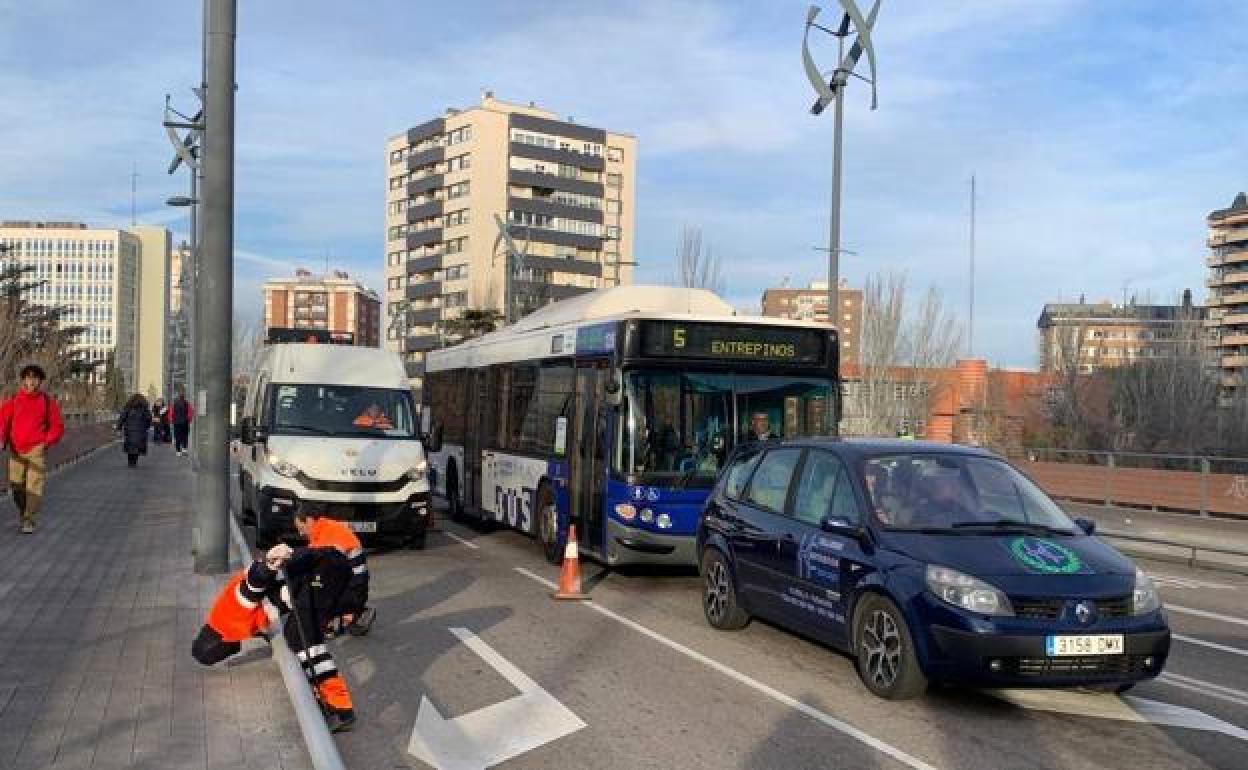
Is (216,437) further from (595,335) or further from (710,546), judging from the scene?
(710,546)

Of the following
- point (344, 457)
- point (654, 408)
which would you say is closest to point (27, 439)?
point (344, 457)

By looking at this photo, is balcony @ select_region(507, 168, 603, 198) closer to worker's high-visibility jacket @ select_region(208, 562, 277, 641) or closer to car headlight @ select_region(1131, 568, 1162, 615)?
worker's high-visibility jacket @ select_region(208, 562, 277, 641)

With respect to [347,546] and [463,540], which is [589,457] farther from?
[347,546]

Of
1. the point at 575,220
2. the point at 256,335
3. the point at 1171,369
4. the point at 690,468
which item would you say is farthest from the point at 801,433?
the point at 575,220

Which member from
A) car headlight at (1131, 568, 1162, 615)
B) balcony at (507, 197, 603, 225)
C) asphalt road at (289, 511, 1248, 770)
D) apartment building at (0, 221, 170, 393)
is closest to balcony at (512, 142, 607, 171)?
balcony at (507, 197, 603, 225)

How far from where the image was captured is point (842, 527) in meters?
7.95

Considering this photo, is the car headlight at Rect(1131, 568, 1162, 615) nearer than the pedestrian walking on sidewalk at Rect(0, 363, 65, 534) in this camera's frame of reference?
Yes

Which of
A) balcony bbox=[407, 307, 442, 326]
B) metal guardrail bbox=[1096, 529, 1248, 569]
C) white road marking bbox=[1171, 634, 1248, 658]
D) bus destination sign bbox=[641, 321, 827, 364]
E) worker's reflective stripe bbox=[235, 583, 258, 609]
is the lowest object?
metal guardrail bbox=[1096, 529, 1248, 569]

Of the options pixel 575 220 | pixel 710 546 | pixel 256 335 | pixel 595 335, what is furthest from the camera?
pixel 575 220

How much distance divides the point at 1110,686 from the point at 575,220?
105915 mm

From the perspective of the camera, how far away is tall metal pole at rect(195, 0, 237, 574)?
38.2 ft

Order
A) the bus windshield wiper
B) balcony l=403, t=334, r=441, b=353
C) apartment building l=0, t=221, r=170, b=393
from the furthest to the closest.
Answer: apartment building l=0, t=221, r=170, b=393
balcony l=403, t=334, r=441, b=353
the bus windshield wiper

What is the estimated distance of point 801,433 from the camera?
12.4m

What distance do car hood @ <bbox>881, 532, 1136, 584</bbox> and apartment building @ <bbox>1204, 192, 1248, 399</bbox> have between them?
128 metres
